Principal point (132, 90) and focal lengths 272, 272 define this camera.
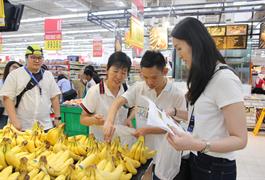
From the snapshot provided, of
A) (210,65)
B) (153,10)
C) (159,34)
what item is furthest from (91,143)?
(153,10)

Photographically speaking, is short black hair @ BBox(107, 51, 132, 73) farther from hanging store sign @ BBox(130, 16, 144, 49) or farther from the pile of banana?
hanging store sign @ BBox(130, 16, 144, 49)

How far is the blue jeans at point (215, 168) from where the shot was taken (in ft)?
4.86

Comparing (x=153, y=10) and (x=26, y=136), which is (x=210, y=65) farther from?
(x=153, y=10)

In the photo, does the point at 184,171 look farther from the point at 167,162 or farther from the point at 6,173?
the point at 6,173

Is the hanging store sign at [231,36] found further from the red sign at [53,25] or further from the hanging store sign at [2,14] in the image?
the hanging store sign at [2,14]

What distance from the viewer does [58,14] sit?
11500 millimetres

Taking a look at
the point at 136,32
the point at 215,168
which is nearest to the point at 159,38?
the point at 136,32

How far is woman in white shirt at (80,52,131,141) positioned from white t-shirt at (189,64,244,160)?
36.3 inches

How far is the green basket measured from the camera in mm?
5234

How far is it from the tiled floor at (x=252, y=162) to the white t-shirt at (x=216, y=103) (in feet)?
11.4

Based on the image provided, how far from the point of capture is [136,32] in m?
6.49

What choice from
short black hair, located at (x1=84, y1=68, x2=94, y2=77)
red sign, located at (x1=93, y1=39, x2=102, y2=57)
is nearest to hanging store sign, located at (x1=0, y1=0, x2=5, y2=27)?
short black hair, located at (x1=84, y1=68, x2=94, y2=77)

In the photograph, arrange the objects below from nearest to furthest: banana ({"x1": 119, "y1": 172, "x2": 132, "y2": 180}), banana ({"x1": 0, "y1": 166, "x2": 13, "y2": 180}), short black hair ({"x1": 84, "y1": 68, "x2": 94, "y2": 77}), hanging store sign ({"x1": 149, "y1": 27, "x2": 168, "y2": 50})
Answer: banana ({"x1": 0, "y1": 166, "x2": 13, "y2": 180})
banana ({"x1": 119, "y1": 172, "x2": 132, "y2": 180})
short black hair ({"x1": 84, "y1": 68, "x2": 94, "y2": 77})
hanging store sign ({"x1": 149, "y1": 27, "x2": 168, "y2": 50})

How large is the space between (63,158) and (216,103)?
98 cm
